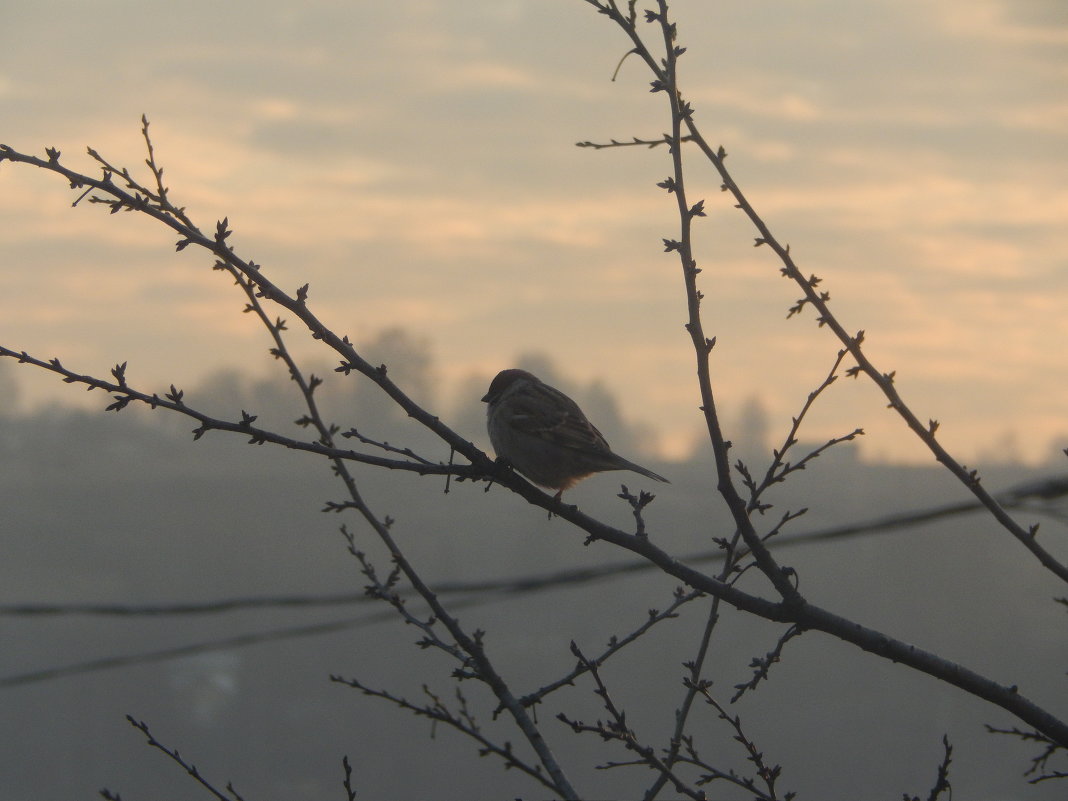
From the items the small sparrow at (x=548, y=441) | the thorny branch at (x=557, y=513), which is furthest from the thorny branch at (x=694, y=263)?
the small sparrow at (x=548, y=441)

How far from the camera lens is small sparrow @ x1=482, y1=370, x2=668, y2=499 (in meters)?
7.23

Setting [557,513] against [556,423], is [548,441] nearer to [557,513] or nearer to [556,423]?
[556,423]

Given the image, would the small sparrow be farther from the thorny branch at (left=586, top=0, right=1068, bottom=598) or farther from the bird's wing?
the thorny branch at (left=586, top=0, right=1068, bottom=598)

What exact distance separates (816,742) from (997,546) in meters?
12.6

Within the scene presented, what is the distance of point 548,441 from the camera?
7.27 meters

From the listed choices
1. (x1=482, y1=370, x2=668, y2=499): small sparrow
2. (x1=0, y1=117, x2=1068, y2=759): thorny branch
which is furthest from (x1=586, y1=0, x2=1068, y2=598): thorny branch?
(x1=482, y1=370, x2=668, y2=499): small sparrow

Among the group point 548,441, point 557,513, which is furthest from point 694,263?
point 548,441

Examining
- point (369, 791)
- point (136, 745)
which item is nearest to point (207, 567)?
point (136, 745)

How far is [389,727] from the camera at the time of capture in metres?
53.2

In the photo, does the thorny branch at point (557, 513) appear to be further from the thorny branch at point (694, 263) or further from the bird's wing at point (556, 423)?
the bird's wing at point (556, 423)

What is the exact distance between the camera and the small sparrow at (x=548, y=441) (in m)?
7.23

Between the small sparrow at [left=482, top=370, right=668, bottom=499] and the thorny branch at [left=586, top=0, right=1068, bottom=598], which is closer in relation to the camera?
the thorny branch at [left=586, top=0, right=1068, bottom=598]

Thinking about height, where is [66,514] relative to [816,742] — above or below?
above

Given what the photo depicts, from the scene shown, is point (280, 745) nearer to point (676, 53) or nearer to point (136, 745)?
point (136, 745)
